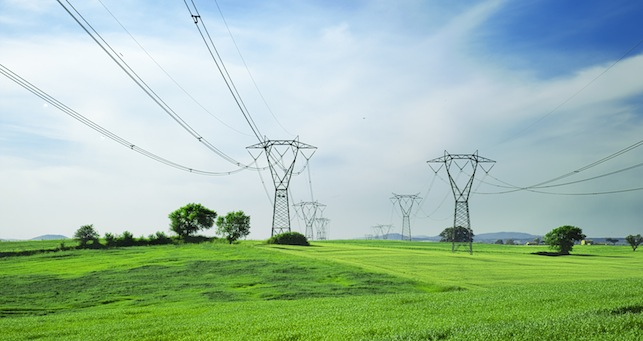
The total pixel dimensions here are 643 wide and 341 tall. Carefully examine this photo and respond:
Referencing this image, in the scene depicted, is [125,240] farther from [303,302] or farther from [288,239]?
[303,302]

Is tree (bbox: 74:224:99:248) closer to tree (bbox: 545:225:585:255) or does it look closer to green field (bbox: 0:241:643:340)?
green field (bbox: 0:241:643:340)

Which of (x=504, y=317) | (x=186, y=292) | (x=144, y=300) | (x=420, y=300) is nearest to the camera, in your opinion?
(x=504, y=317)

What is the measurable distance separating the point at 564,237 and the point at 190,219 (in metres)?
87.3

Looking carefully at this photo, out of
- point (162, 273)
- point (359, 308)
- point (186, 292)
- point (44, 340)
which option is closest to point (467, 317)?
point (359, 308)

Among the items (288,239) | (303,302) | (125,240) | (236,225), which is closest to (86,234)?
(125,240)

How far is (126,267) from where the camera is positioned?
174 ft

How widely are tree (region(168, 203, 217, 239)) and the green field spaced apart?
63.5 m

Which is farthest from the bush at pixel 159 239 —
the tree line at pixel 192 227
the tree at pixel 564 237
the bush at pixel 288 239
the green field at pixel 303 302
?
the tree at pixel 564 237

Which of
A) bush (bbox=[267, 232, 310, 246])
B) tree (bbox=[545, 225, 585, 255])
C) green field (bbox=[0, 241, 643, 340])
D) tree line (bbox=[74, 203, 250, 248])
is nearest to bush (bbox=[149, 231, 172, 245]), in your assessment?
tree line (bbox=[74, 203, 250, 248])

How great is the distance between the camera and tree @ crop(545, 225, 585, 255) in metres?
93.4

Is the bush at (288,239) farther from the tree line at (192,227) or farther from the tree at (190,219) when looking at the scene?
the tree at (190,219)

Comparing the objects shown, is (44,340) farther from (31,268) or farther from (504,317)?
(31,268)

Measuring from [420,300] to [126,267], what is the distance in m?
40.8

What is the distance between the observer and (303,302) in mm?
26578
